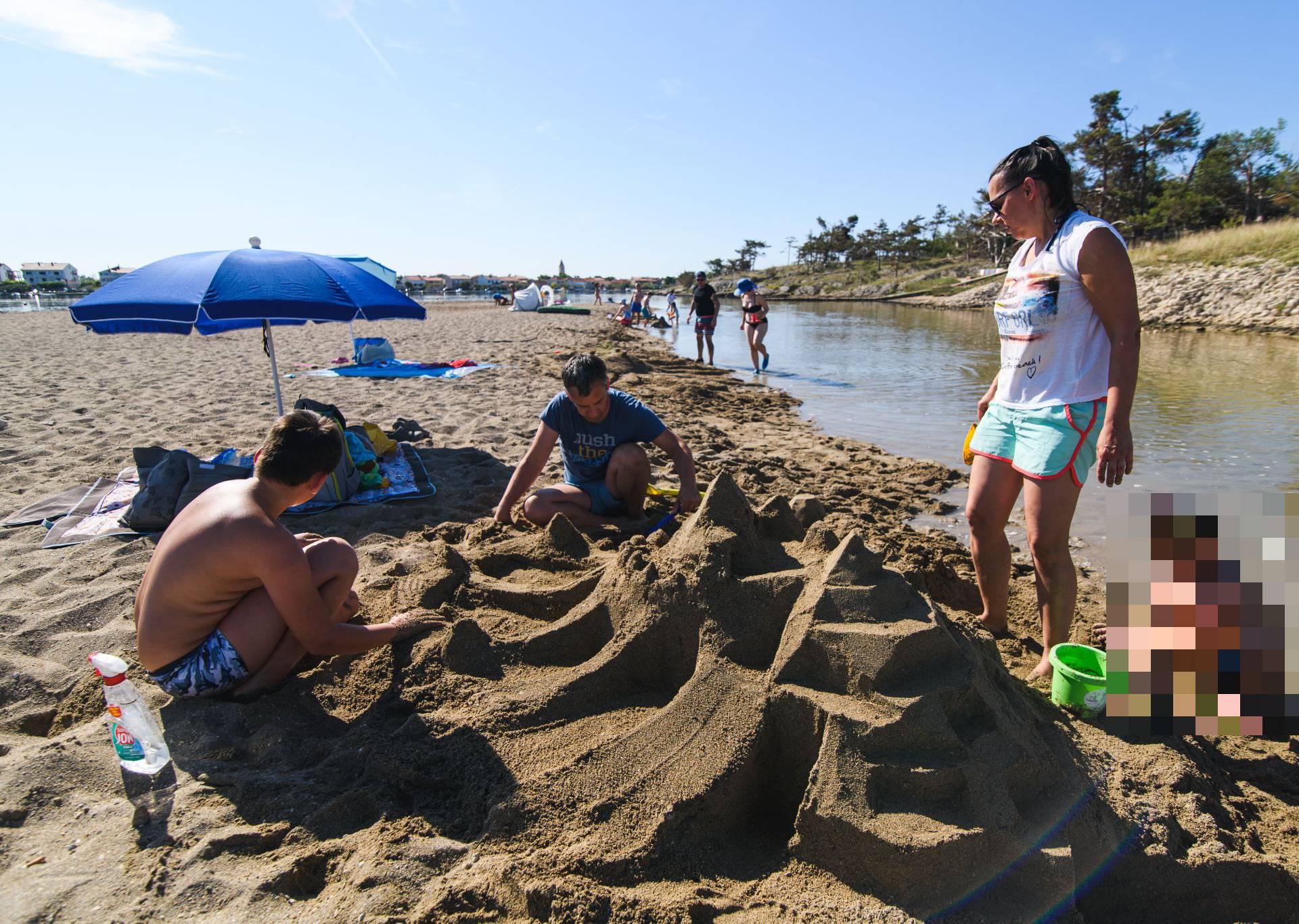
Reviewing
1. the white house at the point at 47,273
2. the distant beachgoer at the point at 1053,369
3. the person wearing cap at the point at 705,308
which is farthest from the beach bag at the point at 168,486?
the white house at the point at 47,273

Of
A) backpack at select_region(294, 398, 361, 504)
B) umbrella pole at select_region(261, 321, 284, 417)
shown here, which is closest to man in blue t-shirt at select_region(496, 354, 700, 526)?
backpack at select_region(294, 398, 361, 504)

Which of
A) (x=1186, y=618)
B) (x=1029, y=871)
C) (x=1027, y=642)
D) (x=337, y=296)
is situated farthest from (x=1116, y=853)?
(x=337, y=296)

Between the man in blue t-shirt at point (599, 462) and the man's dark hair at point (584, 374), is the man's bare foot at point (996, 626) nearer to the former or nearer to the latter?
the man in blue t-shirt at point (599, 462)

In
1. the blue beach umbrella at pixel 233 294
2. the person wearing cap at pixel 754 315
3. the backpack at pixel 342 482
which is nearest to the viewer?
the backpack at pixel 342 482

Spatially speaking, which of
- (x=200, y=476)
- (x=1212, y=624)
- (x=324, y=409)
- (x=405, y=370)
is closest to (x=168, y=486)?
(x=200, y=476)

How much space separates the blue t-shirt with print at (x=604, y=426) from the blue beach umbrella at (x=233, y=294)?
195 centimetres

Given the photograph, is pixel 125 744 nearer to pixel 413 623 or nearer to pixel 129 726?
pixel 129 726

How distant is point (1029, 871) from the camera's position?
1561 mm

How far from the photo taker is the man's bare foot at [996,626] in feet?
9.62

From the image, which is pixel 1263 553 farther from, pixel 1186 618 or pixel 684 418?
pixel 684 418

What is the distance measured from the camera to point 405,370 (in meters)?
9.89

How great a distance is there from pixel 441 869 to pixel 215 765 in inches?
34.2

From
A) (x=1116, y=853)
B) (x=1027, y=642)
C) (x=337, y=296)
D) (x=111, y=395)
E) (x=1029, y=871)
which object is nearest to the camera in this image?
(x=1029, y=871)

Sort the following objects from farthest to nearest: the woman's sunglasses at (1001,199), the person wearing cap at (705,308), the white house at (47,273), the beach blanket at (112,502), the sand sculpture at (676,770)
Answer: the white house at (47,273), the person wearing cap at (705,308), the beach blanket at (112,502), the woman's sunglasses at (1001,199), the sand sculpture at (676,770)
